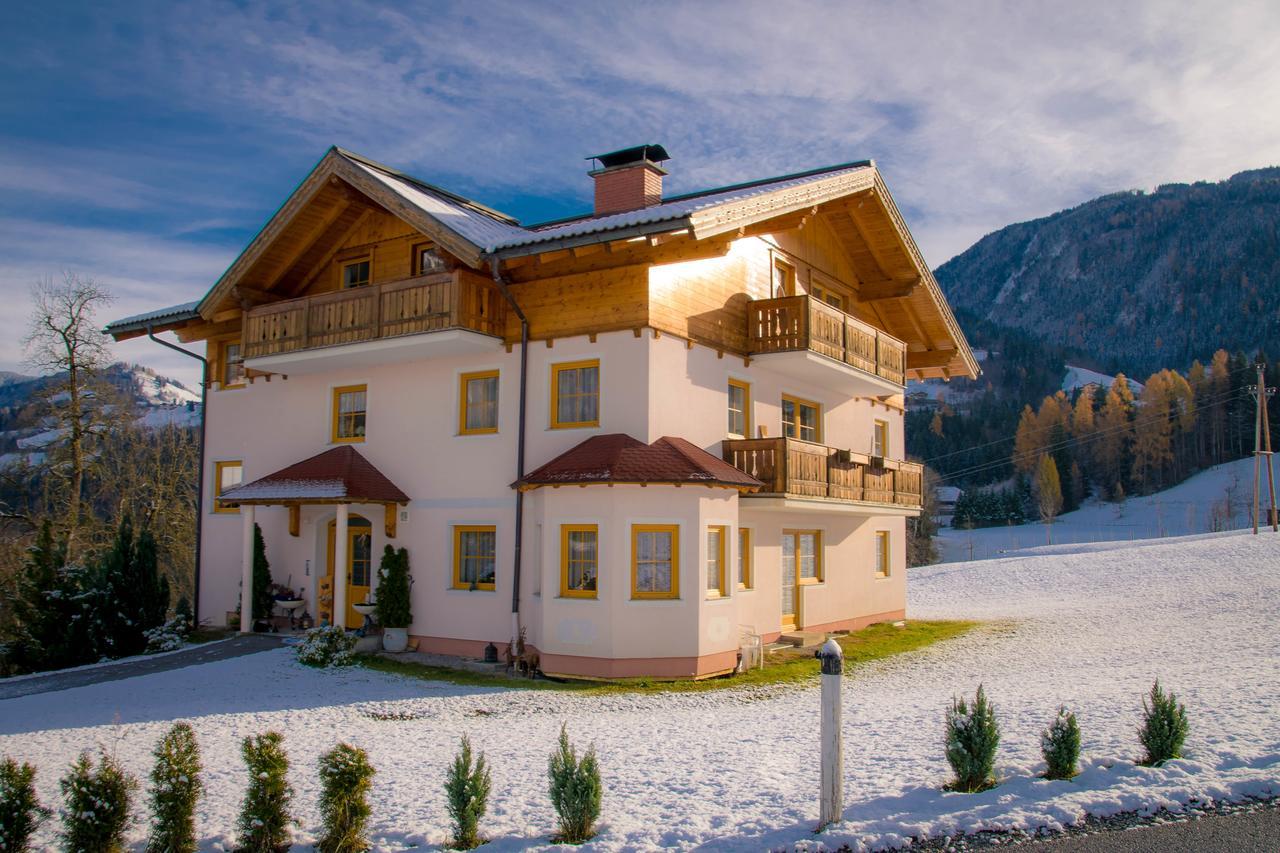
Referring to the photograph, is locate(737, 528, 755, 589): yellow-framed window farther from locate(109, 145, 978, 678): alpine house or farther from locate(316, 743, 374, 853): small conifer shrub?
locate(316, 743, 374, 853): small conifer shrub

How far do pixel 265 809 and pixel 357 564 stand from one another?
13542 millimetres

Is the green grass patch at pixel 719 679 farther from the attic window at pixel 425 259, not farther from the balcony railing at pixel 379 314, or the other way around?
the attic window at pixel 425 259

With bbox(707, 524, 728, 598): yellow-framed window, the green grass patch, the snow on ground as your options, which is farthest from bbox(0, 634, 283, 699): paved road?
the snow on ground

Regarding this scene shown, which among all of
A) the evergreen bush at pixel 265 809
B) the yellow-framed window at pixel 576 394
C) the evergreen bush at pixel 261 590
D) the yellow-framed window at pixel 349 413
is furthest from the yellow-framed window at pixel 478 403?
the evergreen bush at pixel 265 809

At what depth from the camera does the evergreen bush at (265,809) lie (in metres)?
7.33

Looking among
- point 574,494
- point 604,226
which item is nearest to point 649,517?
point 574,494

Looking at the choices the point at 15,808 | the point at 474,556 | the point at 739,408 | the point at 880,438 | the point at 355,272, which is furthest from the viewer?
the point at 880,438

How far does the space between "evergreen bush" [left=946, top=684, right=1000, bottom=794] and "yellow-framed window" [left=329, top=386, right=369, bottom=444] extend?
49.7 ft

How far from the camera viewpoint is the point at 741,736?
11266 millimetres

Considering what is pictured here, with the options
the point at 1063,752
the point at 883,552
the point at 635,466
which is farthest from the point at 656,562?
the point at 883,552

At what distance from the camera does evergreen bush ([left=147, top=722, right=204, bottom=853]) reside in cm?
728

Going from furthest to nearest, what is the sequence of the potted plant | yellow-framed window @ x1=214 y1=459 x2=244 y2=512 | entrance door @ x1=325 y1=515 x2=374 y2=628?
yellow-framed window @ x1=214 y1=459 x2=244 y2=512, entrance door @ x1=325 y1=515 x2=374 y2=628, the potted plant

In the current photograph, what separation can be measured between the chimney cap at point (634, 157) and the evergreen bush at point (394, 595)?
383 inches

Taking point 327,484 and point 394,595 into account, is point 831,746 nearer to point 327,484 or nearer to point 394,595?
point 394,595
